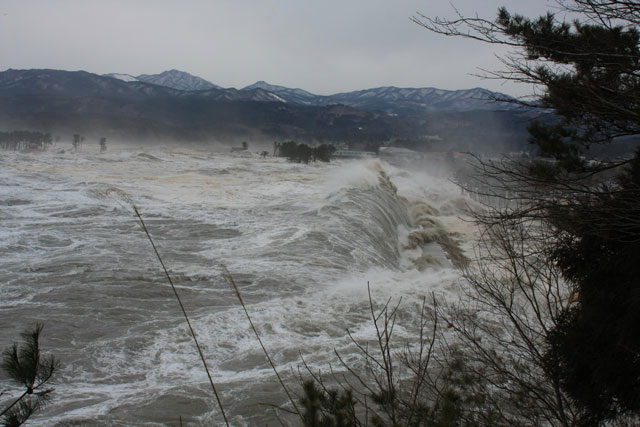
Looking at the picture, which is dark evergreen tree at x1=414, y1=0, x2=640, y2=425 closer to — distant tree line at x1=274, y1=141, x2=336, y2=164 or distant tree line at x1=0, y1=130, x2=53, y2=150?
distant tree line at x1=274, y1=141, x2=336, y2=164

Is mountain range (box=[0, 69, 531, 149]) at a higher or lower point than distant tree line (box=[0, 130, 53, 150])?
higher

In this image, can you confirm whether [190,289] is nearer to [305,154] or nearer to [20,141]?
[305,154]

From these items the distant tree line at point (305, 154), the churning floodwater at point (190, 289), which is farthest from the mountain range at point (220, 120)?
the churning floodwater at point (190, 289)

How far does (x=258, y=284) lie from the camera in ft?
30.2

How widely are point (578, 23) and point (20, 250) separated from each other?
11.5 metres

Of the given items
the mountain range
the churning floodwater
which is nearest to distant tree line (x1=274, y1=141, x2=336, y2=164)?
the mountain range

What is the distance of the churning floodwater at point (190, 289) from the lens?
17.1ft

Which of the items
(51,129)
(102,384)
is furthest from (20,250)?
(51,129)

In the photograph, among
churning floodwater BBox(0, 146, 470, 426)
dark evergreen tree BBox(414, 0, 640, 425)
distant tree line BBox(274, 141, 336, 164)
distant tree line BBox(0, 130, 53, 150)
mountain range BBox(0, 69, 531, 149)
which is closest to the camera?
dark evergreen tree BBox(414, 0, 640, 425)

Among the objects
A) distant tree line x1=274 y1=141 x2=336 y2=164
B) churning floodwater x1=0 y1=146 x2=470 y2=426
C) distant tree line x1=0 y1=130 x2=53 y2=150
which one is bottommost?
distant tree line x1=0 y1=130 x2=53 y2=150

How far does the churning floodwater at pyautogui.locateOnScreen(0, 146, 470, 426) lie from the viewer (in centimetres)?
522

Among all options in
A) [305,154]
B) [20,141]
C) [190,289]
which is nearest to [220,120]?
[20,141]

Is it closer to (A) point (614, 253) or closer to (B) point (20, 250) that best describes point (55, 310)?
(B) point (20, 250)

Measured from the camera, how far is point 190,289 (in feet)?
28.4
